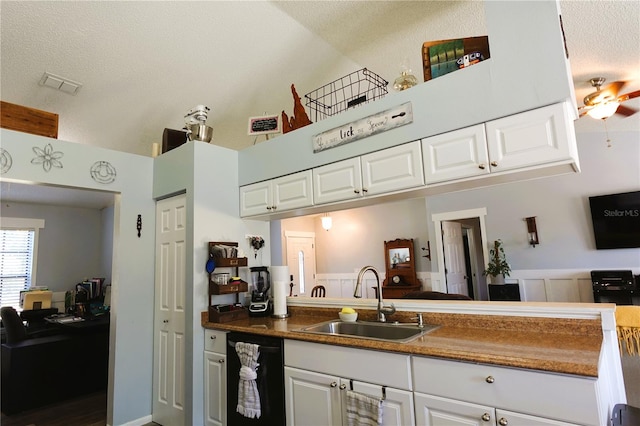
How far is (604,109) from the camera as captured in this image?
301 centimetres

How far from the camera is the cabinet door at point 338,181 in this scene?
2.47 m

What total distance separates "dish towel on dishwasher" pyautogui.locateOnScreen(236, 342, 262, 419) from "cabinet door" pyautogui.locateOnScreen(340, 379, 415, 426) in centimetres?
85

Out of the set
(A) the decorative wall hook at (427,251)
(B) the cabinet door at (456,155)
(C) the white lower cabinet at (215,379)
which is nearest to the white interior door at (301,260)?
(A) the decorative wall hook at (427,251)

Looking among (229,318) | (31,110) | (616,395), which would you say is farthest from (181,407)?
(616,395)

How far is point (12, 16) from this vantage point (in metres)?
2.49

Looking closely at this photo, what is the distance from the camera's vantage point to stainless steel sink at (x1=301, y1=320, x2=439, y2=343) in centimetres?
222

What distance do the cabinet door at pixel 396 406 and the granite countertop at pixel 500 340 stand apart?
21 centimetres

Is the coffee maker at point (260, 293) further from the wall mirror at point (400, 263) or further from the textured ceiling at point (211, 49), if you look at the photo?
the wall mirror at point (400, 263)

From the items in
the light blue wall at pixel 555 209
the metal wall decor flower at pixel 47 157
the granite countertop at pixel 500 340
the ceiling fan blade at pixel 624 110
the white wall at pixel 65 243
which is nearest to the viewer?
the granite countertop at pixel 500 340

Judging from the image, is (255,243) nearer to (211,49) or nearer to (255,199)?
(255,199)

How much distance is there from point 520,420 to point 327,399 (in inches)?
39.1

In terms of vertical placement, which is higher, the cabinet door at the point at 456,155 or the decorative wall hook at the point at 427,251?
the cabinet door at the point at 456,155

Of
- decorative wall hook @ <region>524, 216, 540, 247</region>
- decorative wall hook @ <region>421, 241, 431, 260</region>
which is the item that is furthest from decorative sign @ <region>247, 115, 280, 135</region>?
decorative wall hook @ <region>524, 216, 540, 247</region>

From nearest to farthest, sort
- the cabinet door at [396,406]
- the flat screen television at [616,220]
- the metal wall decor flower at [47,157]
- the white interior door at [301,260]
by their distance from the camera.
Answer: the cabinet door at [396,406] < the metal wall decor flower at [47,157] < the flat screen television at [616,220] < the white interior door at [301,260]
